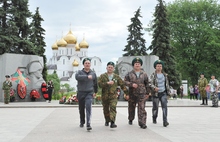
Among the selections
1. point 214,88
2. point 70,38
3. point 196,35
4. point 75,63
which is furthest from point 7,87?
point 75,63

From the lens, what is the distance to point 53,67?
92.0 meters

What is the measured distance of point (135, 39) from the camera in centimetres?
3791

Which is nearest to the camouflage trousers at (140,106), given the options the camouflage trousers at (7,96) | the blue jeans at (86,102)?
the blue jeans at (86,102)

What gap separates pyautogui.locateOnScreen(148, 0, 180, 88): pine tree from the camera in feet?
104

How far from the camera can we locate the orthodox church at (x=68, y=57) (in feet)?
296

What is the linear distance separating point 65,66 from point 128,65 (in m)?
72.4

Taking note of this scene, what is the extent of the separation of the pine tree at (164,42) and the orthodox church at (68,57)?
59.6m

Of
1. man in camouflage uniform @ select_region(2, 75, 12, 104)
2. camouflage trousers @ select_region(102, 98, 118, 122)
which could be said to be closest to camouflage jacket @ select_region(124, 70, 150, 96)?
camouflage trousers @ select_region(102, 98, 118, 122)

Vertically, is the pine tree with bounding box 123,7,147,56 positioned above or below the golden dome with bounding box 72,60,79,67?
below

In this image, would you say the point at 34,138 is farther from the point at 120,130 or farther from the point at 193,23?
the point at 193,23

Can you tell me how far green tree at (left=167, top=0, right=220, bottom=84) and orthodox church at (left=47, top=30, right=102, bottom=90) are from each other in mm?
52527

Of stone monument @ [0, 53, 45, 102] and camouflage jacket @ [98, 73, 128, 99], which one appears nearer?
camouflage jacket @ [98, 73, 128, 99]

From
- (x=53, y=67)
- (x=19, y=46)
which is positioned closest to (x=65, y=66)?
(x=53, y=67)

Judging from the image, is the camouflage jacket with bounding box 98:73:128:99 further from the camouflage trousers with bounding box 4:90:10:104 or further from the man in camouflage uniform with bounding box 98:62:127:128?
the camouflage trousers with bounding box 4:90:10:104
